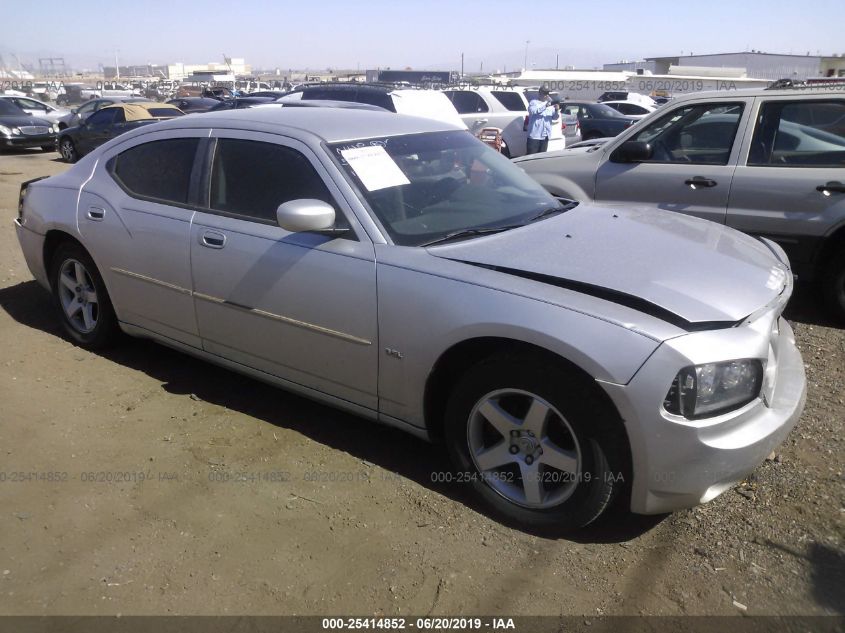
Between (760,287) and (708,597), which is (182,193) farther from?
(708,597)

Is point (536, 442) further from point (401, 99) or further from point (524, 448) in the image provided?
point (401, 99)

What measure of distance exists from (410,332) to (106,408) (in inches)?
82.6

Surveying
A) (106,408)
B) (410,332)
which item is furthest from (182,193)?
(410,332)

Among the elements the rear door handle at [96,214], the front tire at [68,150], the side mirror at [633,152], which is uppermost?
the side mirror at [633,152]

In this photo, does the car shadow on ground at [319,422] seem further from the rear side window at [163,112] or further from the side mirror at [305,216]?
the rear side window at [163,112]

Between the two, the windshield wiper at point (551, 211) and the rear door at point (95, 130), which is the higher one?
the windshield wiper at point (551, 211)

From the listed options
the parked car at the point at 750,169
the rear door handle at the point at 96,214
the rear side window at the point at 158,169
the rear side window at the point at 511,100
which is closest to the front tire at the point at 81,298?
the rear door handle at the point at 96,214

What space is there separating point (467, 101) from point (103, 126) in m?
8.68

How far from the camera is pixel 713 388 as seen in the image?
248 centimetres

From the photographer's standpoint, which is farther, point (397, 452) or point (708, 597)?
point (397, 452)

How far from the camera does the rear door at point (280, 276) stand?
10.5 feet

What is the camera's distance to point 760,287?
2922mm

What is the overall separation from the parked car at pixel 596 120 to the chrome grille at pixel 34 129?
14161 millimetres

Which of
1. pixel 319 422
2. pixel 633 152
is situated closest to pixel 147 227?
pixel 319 422
